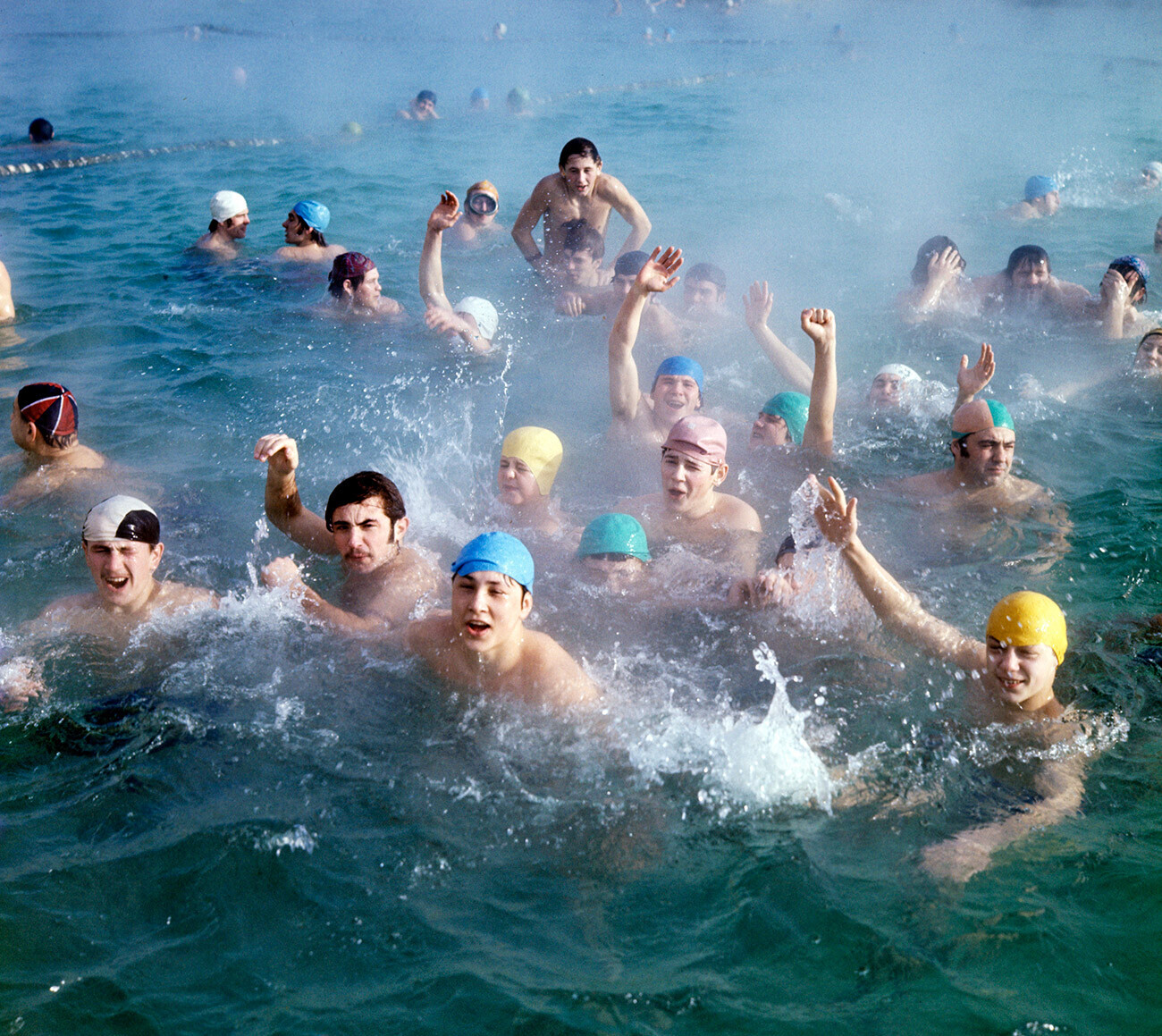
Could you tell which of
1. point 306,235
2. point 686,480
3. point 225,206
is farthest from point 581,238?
point 686,480

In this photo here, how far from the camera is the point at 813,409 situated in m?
6.69

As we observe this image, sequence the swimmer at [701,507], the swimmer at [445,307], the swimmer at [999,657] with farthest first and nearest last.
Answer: the swimmer at [445,307], the swimmer at [701,507], the swimmer at [999,657]

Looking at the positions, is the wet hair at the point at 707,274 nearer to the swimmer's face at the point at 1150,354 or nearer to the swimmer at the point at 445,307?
the swimmer at the point at 445,307

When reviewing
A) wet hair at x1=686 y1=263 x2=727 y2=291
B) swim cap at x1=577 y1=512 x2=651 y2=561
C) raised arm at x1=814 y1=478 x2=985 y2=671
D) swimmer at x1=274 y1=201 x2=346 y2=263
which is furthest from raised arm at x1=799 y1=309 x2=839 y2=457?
swimmer at x1=274 y1=201 x2=346 y2=263

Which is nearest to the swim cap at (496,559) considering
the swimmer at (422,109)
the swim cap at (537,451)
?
the swim cap at (537,451)

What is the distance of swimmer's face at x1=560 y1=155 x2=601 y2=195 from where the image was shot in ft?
31.8

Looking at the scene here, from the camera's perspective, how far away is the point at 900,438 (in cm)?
796

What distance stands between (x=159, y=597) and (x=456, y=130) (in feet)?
55.8

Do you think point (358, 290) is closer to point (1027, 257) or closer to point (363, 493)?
point (363, 493)

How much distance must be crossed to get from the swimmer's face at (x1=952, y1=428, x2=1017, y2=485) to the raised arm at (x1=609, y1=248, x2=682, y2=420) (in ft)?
7.42

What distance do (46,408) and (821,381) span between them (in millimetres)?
5366

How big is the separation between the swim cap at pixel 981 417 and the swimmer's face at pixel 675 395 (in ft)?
6.26

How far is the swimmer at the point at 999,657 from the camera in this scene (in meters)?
4.17

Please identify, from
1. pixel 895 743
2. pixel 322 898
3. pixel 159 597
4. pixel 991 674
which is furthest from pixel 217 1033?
pixel 991 674
